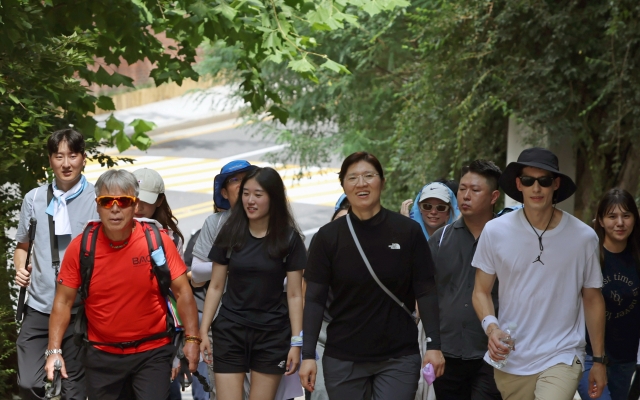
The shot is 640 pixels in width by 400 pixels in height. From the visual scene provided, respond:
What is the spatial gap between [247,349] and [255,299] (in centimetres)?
30

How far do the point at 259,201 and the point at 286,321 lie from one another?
2.36ft

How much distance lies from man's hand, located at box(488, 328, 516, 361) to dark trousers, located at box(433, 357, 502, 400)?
0.53 metres

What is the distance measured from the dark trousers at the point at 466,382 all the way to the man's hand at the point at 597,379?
20.3 inches

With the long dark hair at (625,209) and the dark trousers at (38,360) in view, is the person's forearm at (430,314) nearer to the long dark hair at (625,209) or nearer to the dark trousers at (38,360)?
the long dark hair at (625,209)

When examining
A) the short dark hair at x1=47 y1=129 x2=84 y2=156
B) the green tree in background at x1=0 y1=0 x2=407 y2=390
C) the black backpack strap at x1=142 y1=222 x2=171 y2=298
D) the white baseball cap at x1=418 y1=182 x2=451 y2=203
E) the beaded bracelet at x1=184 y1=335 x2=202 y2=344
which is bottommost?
the beaded bracelet at x1=184 y1=335 x2=202 y2=344

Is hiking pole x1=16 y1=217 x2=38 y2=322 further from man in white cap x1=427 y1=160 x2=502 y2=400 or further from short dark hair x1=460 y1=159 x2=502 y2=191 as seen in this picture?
short dark hair x1=460 y1=159 x2=502 y2=191

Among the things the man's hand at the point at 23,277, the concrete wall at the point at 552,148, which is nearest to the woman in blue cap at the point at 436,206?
the man's hand at the point at 23,277

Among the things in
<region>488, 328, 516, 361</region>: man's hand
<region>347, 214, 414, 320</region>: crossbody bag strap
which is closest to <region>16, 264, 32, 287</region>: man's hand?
<region>347, 214, 414, 320</region>: crossbody bag strap

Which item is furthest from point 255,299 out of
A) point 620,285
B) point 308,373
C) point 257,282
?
point 620,285

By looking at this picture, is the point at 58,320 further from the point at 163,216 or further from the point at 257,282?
the point at 163,216

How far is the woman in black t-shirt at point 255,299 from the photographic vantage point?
534cm

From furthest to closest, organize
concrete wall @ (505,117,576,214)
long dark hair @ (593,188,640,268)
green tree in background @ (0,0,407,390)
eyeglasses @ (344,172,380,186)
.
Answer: concrete wall @ (505,117,576,214) → green tree in background @ (0,0,407,390) → long dark hair @ (593,188,640,268) → eyeglasses @ (344,172,380,186)

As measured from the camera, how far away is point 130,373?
17.2 feet

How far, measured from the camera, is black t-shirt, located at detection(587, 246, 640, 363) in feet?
18.0
